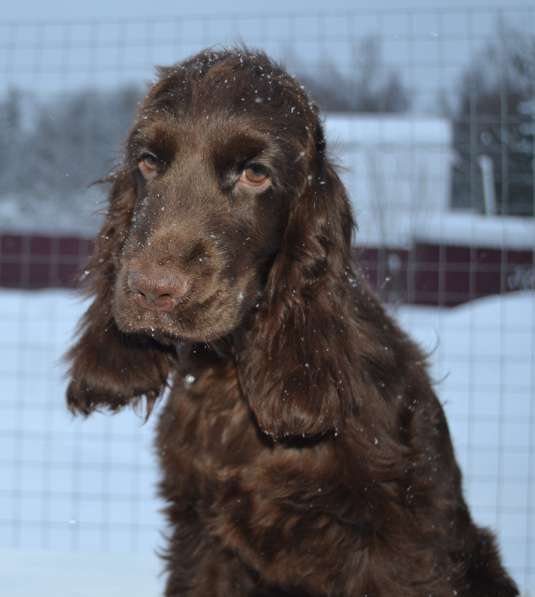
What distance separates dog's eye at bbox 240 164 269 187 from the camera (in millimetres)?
2293

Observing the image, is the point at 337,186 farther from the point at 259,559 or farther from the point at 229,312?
the point at 259,559

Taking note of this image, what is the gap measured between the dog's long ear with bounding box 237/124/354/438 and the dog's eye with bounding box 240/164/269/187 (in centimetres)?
15

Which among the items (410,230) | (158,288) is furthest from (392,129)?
(158,288)

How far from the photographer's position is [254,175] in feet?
7.54

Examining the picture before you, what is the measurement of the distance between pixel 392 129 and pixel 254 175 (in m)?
2.76

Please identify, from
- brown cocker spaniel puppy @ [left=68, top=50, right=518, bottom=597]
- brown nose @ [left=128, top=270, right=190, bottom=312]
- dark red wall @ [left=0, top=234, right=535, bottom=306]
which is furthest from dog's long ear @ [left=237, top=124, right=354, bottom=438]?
dark red wall @ [left=0, top=234, right=535, bottom=306]

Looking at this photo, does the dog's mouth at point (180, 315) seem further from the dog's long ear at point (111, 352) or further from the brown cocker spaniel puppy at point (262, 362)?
the dog's long ear at point (111, 352)

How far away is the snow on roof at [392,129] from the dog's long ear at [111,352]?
95.6 inches

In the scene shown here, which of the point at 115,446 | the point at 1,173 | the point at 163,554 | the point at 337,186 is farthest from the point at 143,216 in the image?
the point at 115,446

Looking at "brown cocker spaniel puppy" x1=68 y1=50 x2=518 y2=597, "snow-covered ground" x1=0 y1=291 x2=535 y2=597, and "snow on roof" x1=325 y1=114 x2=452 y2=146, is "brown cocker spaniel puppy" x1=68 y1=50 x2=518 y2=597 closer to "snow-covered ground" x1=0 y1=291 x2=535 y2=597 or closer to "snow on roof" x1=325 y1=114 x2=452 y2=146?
"snow-covered ground" x1=0 y1=291 x2=535 y2=597

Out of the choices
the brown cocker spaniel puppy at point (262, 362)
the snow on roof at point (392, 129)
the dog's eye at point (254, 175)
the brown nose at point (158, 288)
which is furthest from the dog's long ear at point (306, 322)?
the snow on roof at point (392, 129)

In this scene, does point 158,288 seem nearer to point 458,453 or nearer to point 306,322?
point 306,322

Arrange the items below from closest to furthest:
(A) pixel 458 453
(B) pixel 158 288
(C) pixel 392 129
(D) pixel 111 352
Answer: (B) pixel 158 288 → (D) pixel 111 352 → (C) pixel 392 129 → (A) pixel 458 453

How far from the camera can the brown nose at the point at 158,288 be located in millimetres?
1997
